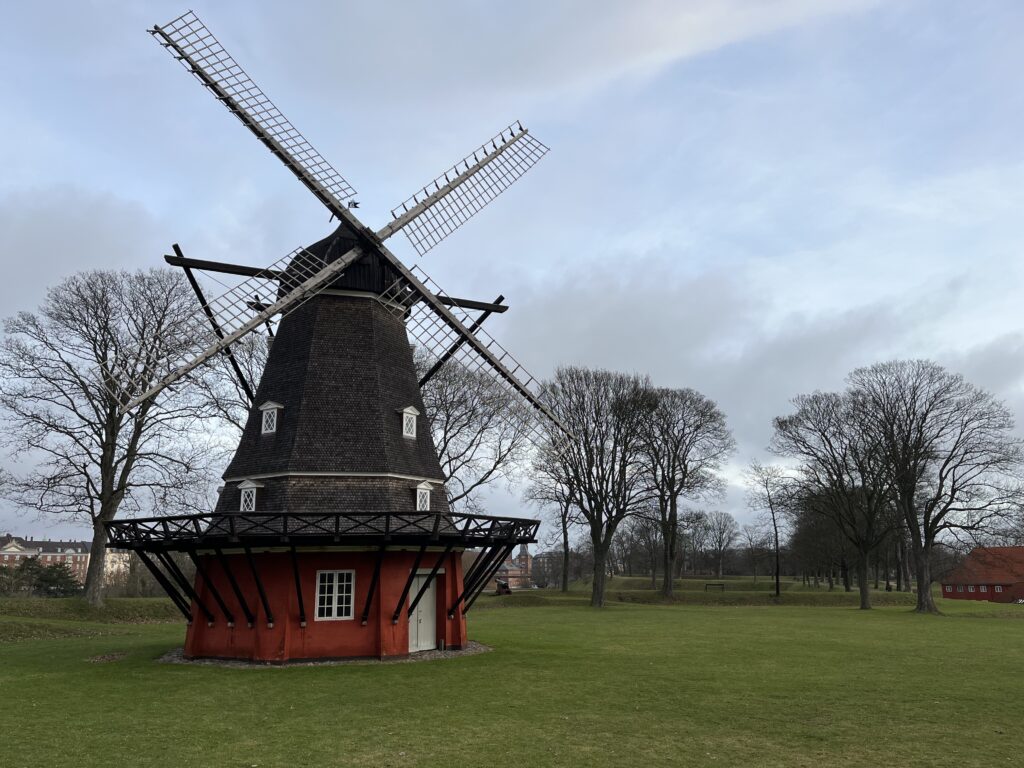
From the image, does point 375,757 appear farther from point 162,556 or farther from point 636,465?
point 636,465

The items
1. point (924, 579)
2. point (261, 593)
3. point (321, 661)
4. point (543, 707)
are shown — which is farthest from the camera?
point (924, 579)

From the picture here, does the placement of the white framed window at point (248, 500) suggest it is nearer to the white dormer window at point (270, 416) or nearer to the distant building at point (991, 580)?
the white dormer window at point (270, 416)

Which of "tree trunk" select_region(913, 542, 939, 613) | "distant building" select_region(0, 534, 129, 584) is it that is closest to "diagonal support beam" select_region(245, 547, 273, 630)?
"tree trunk" select_region(913, 542, 939, 613)

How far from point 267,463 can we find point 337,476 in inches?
69.7

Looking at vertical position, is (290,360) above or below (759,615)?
above

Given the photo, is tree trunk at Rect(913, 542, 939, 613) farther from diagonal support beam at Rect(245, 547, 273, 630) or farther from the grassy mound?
the grassy mound

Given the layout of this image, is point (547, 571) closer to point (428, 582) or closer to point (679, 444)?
point (679, 444)

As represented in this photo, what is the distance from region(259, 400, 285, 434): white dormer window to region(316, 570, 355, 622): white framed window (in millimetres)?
3600

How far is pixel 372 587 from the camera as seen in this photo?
1658 cm

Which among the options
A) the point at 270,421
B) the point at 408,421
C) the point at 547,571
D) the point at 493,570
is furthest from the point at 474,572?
the point at 547,571

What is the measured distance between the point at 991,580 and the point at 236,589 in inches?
2428

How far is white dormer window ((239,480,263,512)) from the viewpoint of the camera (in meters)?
17.4

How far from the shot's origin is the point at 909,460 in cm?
3644

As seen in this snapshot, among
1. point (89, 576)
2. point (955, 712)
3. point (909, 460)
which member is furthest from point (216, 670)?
point (909, 460)
